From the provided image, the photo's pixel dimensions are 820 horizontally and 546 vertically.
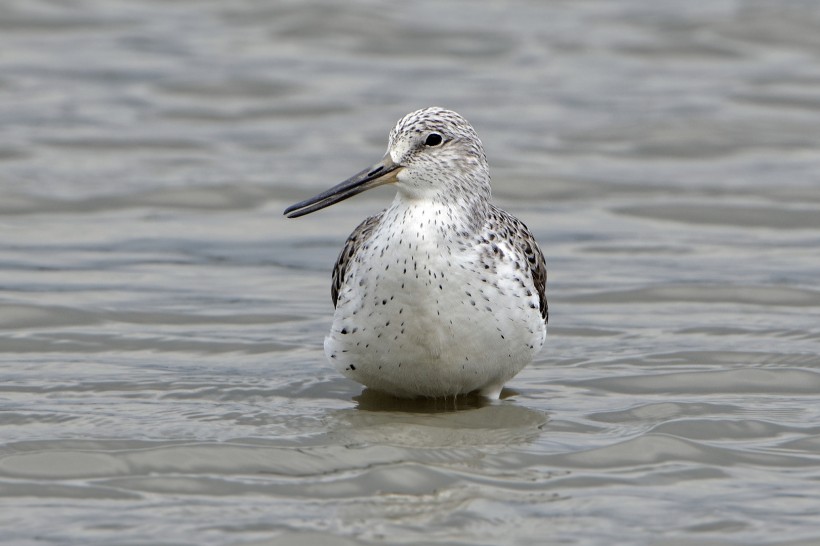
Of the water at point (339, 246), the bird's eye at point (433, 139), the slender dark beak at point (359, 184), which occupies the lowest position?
the water at point (339, 246)

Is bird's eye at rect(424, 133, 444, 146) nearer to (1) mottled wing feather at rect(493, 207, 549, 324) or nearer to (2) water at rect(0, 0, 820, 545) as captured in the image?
(1) mottled wing feather at rect(493, 207, 549, 324)

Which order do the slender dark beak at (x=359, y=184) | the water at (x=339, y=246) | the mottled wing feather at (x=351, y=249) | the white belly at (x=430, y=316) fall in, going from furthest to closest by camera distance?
the mottled wing feather at (x=351, y=249), the slender dark beak at (x=359, y=184), the white belly at (x=430, y=316), the water at (x=339, y=246)

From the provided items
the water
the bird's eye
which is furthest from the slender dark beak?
the water

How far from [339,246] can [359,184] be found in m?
4.48

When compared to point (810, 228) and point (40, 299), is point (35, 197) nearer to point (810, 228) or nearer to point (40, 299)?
point (40, 299)

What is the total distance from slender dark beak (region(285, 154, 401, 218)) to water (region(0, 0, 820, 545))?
1192mm

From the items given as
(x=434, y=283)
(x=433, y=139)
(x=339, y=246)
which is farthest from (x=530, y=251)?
(x=339, y=246)

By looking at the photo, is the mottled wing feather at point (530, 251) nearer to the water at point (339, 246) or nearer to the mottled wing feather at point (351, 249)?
the water at point (339, 246)

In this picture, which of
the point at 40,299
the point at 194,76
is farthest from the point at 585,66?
the point at 40,299

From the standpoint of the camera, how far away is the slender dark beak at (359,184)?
8.61 metres

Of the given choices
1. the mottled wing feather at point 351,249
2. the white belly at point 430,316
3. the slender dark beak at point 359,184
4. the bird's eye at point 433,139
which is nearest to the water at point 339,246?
the white belly at point 430,316

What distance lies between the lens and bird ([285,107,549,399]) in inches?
328

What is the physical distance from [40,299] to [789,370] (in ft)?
17.8

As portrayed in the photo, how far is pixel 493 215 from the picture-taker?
29.3ft
